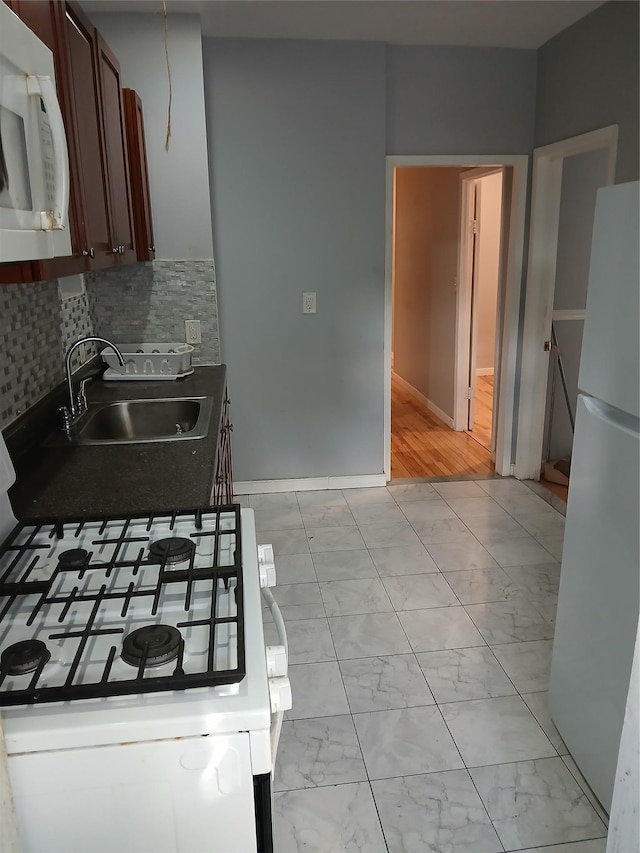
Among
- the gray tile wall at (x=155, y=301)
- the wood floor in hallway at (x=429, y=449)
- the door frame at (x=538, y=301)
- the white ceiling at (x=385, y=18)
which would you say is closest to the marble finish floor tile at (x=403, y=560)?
the wood floor in hallway at (x=429, y=449)

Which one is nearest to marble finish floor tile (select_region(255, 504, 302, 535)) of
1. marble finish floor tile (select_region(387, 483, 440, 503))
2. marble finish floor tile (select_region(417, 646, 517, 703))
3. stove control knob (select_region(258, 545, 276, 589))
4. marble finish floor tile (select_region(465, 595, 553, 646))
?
marble finish floor tile (select_region(387, 483, 440, 503))

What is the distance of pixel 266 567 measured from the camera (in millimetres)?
1318

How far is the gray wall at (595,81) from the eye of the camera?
2.91m

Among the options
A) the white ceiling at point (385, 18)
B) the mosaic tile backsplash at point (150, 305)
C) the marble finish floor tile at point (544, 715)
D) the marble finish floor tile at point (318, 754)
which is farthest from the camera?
the mosaic tile backsplash at point (150, 305)

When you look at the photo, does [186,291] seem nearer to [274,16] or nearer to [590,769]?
[274,16]

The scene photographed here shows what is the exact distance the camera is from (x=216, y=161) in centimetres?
364

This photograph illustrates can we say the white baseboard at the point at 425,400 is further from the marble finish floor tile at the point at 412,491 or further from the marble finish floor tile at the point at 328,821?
the marble finish floor tile at the point at 328,821

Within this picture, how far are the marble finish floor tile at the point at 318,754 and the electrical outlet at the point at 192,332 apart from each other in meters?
2.02

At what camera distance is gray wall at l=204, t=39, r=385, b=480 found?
3.59 m

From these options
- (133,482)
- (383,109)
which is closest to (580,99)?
(383,109)

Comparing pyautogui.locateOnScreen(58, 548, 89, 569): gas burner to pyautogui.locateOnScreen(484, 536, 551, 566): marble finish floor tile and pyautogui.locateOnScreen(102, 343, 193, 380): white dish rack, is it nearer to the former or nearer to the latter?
pyautogui.locateOnScreen(102, 343, 193, 380): white dish rack

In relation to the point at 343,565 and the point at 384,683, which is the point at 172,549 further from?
the point at 343,565

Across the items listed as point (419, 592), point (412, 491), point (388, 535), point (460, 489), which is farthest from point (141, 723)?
point (460, 489)

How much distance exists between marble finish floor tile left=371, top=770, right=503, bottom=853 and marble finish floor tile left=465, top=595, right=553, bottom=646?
29.7 inches
